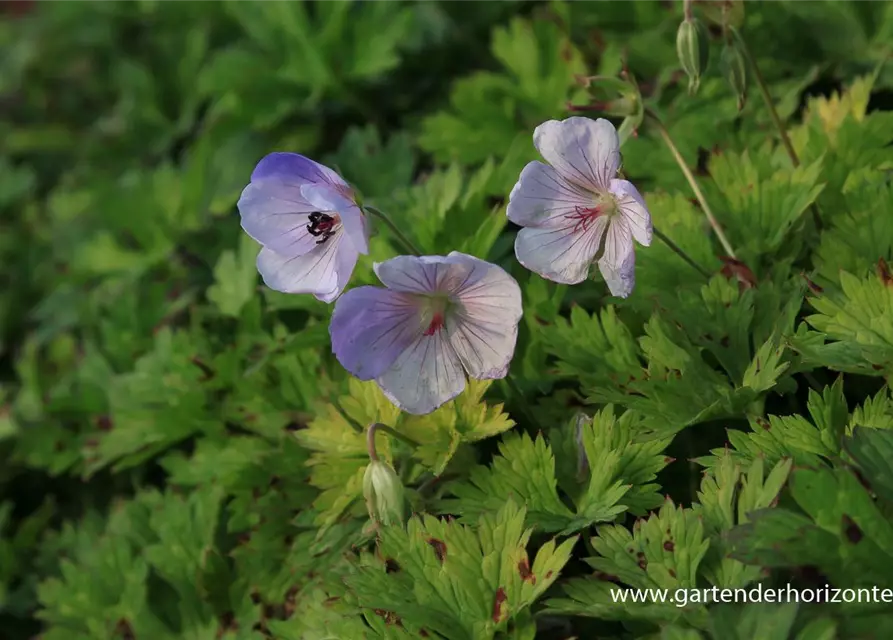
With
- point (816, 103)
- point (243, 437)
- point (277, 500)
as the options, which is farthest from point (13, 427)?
point (816, 103)

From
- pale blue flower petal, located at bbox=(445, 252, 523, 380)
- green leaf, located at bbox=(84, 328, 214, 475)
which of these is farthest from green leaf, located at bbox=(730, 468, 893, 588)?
green leaf, located at bbox=(84, 328, 214, 475)

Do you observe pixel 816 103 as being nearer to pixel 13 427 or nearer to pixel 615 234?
pixel 615 234

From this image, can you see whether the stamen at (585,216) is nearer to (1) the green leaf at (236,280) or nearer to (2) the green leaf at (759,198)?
(2) the green leaf at (759,198)

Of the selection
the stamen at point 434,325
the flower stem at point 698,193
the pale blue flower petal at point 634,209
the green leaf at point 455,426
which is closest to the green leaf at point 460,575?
the green leaf at point 455,426

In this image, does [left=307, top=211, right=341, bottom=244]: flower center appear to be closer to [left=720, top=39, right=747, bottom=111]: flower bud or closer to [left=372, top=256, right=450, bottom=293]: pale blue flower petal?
[left=372, top=256, right=450, bottom=293]: pale blue flower petal

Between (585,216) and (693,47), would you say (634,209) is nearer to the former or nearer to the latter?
(585,216)

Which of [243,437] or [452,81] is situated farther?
[452,81]
